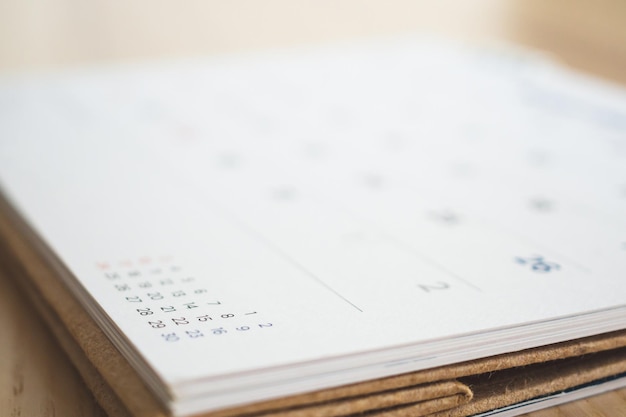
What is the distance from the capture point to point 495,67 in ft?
4.92

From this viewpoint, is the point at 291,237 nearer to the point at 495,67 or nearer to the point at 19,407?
the point at 19,407

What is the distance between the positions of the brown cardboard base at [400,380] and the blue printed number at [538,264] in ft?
0.25

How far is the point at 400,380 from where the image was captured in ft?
1.89

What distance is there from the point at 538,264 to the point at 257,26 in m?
1.39

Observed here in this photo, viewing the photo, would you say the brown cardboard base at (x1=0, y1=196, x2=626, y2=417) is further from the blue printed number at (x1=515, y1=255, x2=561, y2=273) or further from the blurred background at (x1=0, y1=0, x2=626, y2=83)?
the blurred background at (x1=0, y1=0, x2=626, y2=83)

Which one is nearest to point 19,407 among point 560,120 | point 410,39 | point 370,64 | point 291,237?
point 291,237

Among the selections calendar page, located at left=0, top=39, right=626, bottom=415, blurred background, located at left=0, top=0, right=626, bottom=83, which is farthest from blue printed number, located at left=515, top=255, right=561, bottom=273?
blurred background, located at left=0, top=0, right=626, bottom=83

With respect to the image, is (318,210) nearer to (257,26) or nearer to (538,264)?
(538,264)

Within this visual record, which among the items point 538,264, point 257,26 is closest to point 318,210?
point 538,264

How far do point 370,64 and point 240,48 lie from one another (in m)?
0.43

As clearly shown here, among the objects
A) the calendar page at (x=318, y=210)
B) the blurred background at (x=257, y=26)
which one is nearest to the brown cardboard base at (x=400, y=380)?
the calendar page at (x=318, y=210)

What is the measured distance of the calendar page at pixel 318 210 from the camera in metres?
0.59

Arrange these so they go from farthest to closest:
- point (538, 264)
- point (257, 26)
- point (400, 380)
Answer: point (257, 26)
point (538, 264)
point (400, 380)

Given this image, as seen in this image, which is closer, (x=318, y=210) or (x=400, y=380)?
(x=400, y=380)
